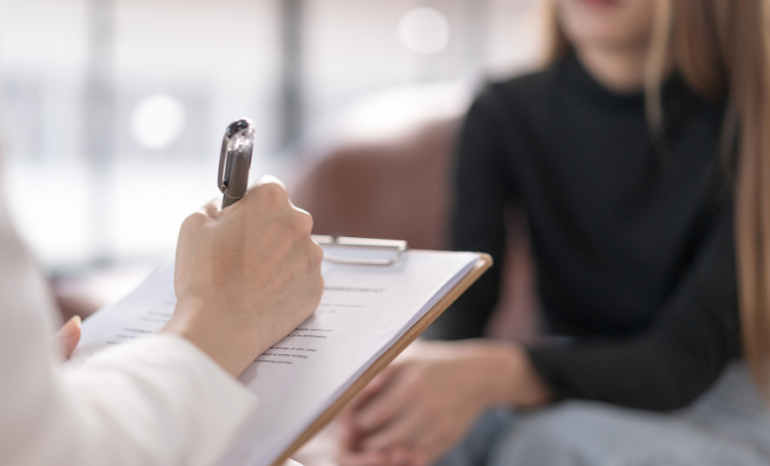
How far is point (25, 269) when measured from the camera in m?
0.21

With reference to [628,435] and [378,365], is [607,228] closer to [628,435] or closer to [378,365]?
[628,435]

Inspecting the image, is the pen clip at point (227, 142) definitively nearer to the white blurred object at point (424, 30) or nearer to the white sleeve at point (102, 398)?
the white sleeve at point (102, 398)

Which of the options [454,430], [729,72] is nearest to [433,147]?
[729,72]

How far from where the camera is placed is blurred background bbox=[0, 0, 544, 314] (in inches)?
102

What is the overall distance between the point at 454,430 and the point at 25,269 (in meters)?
0.58

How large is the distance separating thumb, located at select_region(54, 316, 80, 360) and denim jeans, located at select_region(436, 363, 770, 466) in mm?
501

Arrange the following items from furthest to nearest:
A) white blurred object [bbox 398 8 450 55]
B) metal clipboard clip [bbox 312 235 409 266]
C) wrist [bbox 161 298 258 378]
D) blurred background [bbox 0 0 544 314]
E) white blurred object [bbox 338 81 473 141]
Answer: white blurred object [bbox 398 8 450 55]
blurred background [bbox 0 0 544 314]
white blurred object [bbox 338 81 473 141]
metal clipboard clip [bbox 312 235 409 266]
wrist [bbox 161 298 258 378]

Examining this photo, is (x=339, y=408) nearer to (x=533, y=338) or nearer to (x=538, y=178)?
(x=538, y=178)

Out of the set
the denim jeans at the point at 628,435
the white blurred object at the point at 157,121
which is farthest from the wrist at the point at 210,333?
the white blurred object at the point at 157,121

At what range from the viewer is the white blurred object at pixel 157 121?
3.01 m

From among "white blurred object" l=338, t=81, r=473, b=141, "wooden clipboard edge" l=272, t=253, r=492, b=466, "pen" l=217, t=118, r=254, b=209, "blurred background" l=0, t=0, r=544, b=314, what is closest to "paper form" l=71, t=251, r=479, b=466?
"wooden clipboard edge" l=272, t=253, r=492, b=466

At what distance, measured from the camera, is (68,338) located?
0.41 meters

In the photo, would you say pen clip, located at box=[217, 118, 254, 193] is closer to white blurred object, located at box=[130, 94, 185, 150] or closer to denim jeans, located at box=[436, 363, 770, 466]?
denim jeans, located at box=[436, 363, 770, 466]

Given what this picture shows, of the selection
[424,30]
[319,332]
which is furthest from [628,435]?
[424,30]
